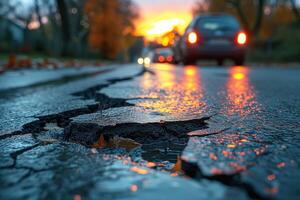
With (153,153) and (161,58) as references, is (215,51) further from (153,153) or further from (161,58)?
(161,58)

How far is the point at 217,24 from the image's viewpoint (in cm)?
949

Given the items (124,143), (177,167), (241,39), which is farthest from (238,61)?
(177,167)

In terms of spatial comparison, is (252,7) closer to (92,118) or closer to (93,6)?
(93,6)

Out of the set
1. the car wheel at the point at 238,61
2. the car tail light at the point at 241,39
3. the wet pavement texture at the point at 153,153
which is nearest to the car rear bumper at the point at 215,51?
the car tail light at the point at 241,39

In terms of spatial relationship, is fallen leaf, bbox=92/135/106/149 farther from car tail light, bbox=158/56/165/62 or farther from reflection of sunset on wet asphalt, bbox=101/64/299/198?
car tail light, bbox=158/56/165/62

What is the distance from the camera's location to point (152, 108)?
2193mm

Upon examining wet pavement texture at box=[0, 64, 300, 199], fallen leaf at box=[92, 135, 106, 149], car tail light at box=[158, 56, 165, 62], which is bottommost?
car tail light at box=[158, 56, 165, 62]

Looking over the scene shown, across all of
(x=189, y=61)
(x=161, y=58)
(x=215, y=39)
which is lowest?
(x=161, y=58)

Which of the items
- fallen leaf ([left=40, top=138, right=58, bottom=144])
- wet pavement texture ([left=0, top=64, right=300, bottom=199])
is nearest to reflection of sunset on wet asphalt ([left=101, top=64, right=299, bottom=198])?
wet pavement texture ([left=0, top=64, right=300, bottom=199])

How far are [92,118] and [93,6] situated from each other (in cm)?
3348

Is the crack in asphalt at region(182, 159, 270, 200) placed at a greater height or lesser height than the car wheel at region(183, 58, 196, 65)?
greater

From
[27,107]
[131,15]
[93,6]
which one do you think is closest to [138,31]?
[131,15]

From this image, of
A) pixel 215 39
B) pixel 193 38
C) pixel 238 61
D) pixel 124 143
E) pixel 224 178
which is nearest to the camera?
pixel 224 178

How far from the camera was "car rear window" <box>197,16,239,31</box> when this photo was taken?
945 centimetres
